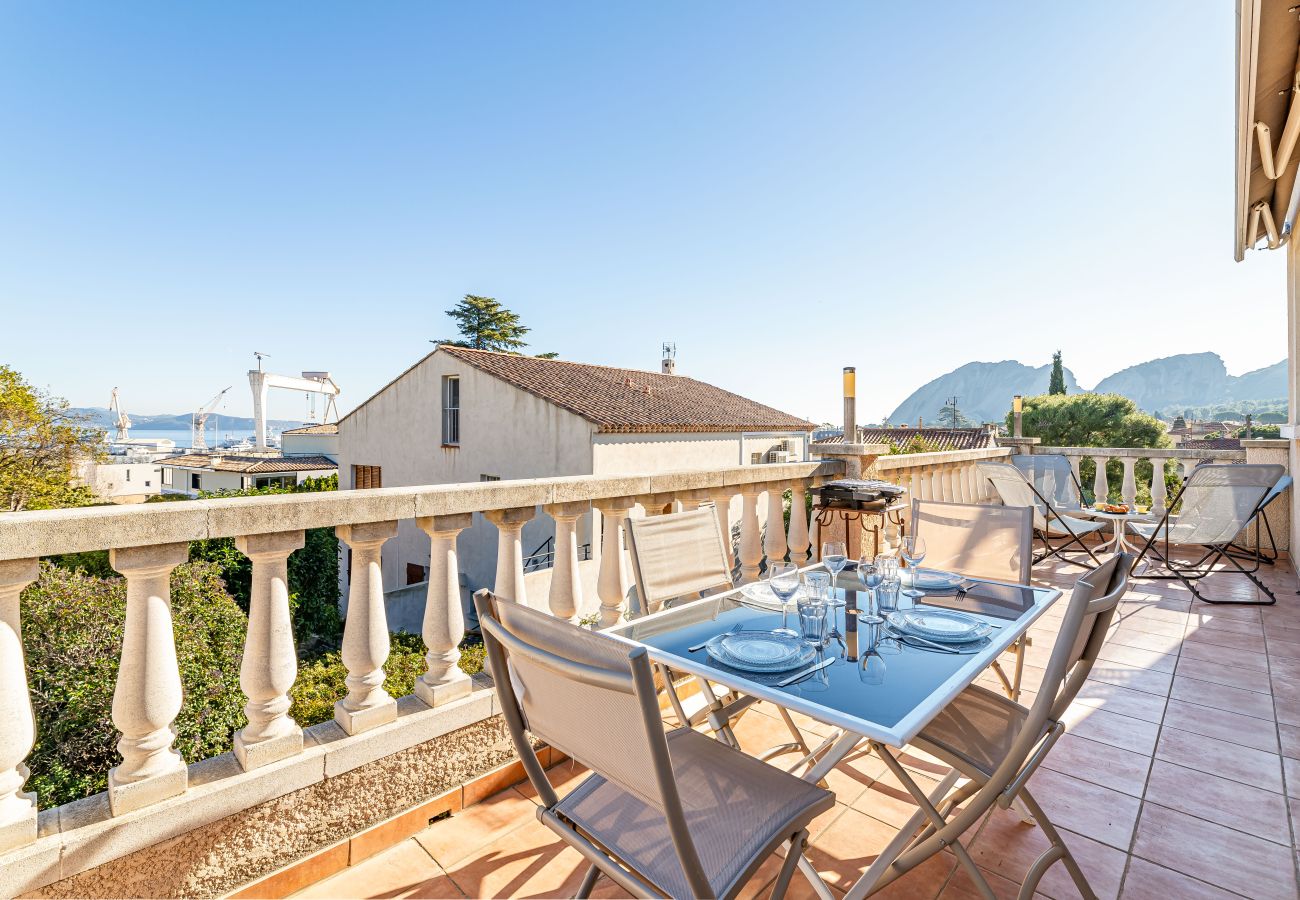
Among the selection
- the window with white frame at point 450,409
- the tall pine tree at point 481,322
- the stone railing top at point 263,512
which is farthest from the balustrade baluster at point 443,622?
the tall pine tree at point 481,322

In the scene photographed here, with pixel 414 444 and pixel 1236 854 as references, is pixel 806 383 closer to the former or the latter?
pixel 414 444

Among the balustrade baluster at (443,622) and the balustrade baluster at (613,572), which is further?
the balustrade baluster at (613,572)

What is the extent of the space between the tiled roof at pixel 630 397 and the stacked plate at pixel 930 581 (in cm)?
1078

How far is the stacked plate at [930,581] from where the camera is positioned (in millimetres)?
2137

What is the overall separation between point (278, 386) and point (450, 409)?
2928 centimetres

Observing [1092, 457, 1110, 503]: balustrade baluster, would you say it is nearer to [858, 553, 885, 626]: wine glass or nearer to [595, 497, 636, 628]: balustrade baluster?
[858, 553, 885, 626]: wine glass

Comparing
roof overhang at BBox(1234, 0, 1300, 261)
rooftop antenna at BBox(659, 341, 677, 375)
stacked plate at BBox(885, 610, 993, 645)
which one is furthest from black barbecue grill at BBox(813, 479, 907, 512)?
rooftop antenna at BBox(659, 341, 677, 375)

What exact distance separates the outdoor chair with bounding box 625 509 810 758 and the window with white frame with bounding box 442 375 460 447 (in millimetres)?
13938

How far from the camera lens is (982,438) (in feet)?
77.4

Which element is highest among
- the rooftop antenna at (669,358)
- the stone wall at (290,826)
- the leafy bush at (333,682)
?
the rooftop antenna at (669,358)

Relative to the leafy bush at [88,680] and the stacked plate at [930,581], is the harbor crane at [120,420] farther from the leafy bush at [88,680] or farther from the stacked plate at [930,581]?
the stacked plate at [930,581]

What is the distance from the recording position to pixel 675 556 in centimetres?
226

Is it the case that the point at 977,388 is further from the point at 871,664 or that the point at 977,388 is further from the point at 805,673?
the point at 805,673

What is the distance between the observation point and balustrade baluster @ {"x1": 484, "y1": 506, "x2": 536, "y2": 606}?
197cm
